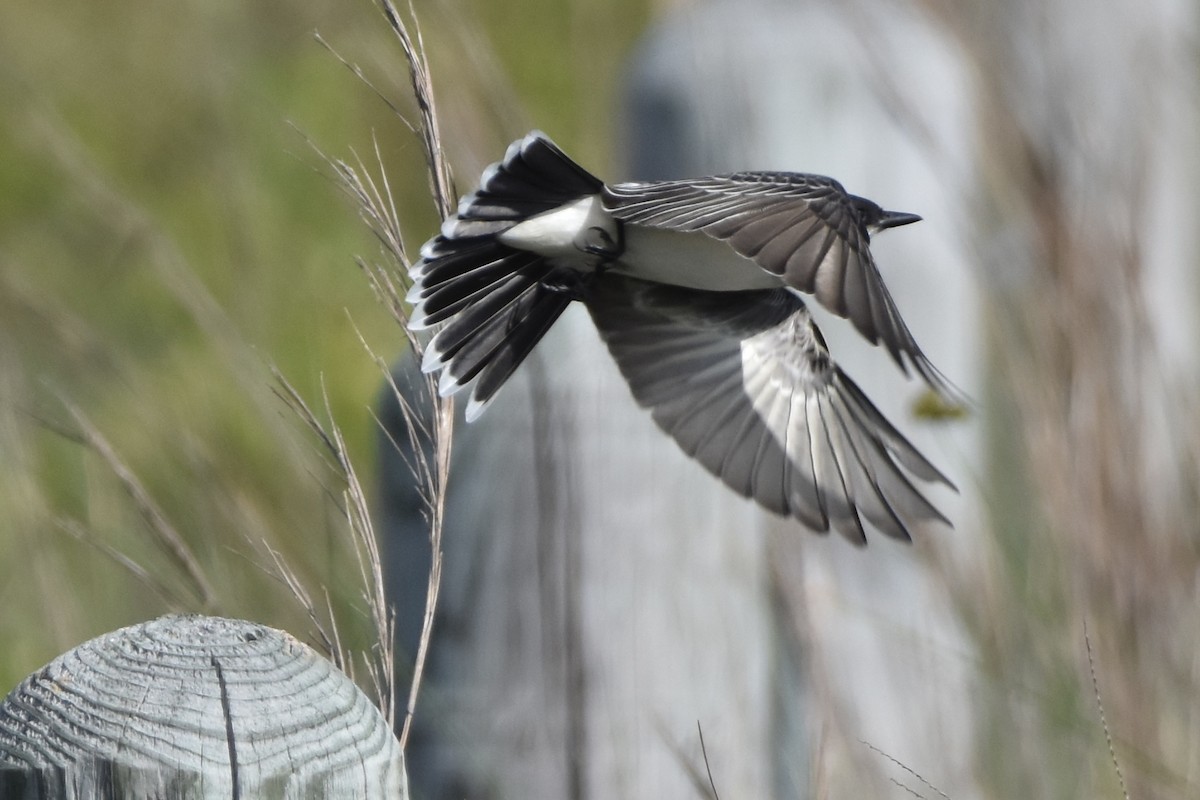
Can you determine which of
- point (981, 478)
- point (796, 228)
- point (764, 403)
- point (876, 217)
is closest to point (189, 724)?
point (796, 228)

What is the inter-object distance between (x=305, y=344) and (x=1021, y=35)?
260cm

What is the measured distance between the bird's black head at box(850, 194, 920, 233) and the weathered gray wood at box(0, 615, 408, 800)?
1279mm

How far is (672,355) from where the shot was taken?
2.55 meters

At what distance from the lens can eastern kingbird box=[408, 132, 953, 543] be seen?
2.03 meters

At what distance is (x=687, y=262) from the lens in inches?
92.7

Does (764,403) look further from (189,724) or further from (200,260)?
(200,260)

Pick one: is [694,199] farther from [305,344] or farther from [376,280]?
[305,344]

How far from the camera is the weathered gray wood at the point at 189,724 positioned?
1.08 metres

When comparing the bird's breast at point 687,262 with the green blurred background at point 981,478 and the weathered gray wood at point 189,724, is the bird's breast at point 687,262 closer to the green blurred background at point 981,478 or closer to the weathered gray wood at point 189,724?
the green blurred background at point 981,478

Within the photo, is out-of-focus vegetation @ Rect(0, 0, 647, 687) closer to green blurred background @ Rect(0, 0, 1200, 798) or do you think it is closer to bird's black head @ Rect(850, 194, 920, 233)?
green blurred background @ Rect(0, 0, 1200, 798)

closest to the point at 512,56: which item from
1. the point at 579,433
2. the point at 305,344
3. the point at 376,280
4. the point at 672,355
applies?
the point at 305,344

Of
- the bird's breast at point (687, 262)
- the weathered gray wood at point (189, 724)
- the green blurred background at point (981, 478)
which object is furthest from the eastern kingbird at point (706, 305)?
the weathered gray wood at point (189, 724)

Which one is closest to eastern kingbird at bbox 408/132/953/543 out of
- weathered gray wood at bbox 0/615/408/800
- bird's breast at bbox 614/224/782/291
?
bird's breast at bbox 614/224/782/291

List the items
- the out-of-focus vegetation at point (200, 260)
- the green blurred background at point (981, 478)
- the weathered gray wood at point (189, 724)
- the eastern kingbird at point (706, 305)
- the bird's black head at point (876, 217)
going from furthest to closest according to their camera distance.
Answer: the out-of-focus vegetation at point (200, 260) → the bird's black head at point (876, 217) → the green blurred background at point (981, 478) → the eastern kingbird at point (706, 305) → the weathered gray wood at point (189, 724)
